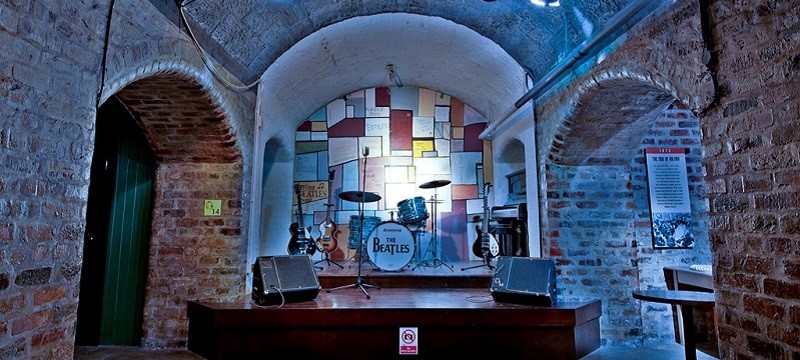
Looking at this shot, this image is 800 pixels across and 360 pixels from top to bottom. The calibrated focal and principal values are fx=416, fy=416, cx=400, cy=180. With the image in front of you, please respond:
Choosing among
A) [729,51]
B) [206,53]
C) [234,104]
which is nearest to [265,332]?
[234,104]

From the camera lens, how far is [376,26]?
423 centimetres

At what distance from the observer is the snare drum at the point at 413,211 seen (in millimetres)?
4965

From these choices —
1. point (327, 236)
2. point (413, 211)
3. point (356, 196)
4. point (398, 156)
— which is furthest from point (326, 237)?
point (398, 156)

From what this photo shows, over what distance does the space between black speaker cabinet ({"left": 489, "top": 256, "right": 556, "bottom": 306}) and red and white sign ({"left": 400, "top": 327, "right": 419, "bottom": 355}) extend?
79 centimetres

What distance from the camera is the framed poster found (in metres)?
3.77

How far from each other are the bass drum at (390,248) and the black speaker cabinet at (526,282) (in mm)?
1260

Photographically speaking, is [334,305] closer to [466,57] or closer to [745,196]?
[745,196]

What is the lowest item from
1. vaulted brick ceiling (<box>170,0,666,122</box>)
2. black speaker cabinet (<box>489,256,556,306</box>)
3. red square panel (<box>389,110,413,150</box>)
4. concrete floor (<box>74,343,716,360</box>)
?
concrete floor (<box>74,343,716,360</box>)

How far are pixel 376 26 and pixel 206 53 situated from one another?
1.81m

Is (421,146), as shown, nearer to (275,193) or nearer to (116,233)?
(275,193)

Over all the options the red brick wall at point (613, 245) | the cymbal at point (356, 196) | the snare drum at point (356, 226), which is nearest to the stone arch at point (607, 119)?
the red brick wall at point (613, 245)

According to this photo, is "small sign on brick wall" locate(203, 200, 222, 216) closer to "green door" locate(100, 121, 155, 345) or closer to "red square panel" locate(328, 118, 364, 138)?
"green door" locate(100, 121, 155, 345)

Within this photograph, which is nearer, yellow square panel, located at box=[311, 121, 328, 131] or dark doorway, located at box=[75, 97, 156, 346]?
dark doorway, located at box=[75, 97, 156, 346]

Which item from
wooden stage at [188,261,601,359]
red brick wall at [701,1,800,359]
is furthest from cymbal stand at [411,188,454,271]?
red brick wall at [701,1,800,359]
